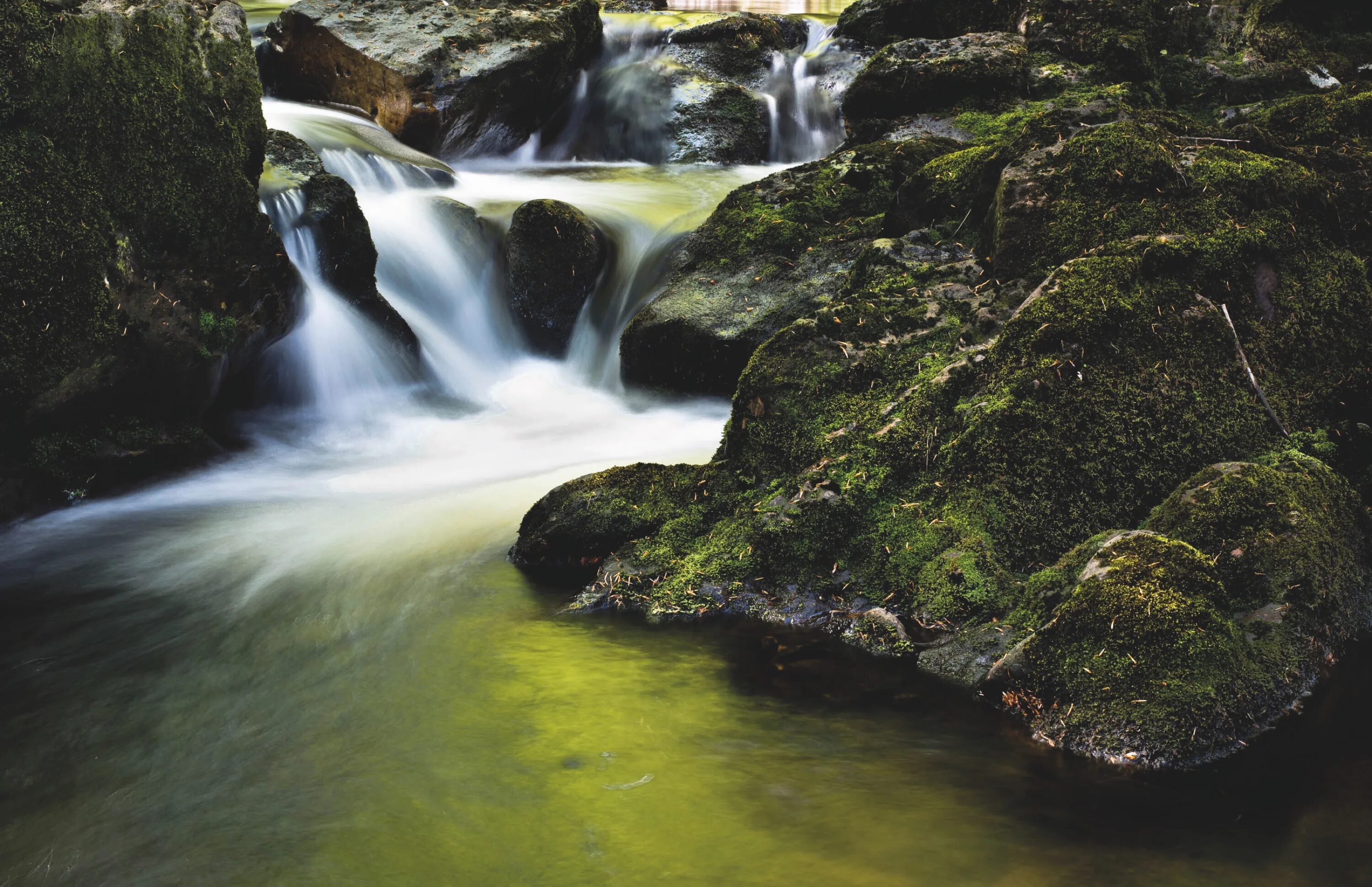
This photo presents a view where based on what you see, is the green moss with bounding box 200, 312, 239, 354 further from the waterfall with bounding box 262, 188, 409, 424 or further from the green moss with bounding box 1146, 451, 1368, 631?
the green moss with bounding box 1146, 451, 1368, 631

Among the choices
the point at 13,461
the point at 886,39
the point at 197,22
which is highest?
the point at 886,39

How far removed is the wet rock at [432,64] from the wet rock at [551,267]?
15.5 ft

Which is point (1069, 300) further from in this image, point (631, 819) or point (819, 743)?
point (631, 819)

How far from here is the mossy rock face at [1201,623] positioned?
10.0ft

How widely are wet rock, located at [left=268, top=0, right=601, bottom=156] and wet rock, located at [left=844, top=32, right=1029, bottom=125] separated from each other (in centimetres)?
656

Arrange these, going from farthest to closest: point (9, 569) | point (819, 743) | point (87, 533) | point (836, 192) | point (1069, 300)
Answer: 1. point (836, 192)
2. point (87, 533)
3. point (9, 569)
4. point (1069, 300)
5. point (819, 743)

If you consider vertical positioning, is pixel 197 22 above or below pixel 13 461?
above

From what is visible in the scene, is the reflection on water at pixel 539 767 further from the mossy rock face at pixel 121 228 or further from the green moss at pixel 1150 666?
the mossy rock face at pixel 121 228

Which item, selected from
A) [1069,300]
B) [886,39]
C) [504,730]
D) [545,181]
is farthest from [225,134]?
[886,39]

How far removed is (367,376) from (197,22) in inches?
122

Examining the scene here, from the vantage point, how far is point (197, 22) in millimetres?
6645

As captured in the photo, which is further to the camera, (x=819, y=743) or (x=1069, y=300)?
(x=1069, y=300)

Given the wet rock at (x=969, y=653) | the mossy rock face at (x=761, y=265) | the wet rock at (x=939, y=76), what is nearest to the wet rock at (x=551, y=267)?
the mossy rock face at (x=761, y=265)

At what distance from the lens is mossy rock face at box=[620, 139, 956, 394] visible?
24.8 feet
